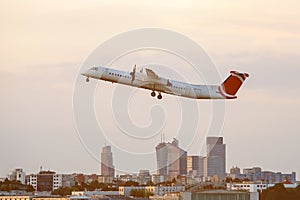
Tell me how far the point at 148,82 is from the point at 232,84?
12893 mm

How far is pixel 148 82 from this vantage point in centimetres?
10356

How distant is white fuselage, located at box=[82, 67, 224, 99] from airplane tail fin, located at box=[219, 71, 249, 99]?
514 centimetres

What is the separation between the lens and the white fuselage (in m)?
102

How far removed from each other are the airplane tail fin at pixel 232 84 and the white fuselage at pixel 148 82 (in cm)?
514

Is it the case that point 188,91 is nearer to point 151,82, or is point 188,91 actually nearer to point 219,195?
point 151,82

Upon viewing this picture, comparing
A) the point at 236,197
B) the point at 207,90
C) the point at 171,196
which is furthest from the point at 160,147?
the point at 207,90

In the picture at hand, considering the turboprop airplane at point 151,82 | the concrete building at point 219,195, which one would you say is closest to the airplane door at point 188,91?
the turboprop airplane at point 151,82

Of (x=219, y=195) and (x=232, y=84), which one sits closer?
(x=232, y=84)

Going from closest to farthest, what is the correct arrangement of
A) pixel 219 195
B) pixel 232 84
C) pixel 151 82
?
1. pixel 151 82
2. pixel 232 84
3. pixel 219 195

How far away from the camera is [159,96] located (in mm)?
100250

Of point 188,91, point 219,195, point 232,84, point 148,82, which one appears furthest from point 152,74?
point 219,195

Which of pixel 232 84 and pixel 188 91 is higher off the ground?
pixel 232 84

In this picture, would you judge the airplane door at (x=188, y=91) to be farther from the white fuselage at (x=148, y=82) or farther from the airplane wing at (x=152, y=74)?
the airplane wing at (x=152, y=74)

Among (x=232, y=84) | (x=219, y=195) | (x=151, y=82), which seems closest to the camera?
(x=151, y=82)
